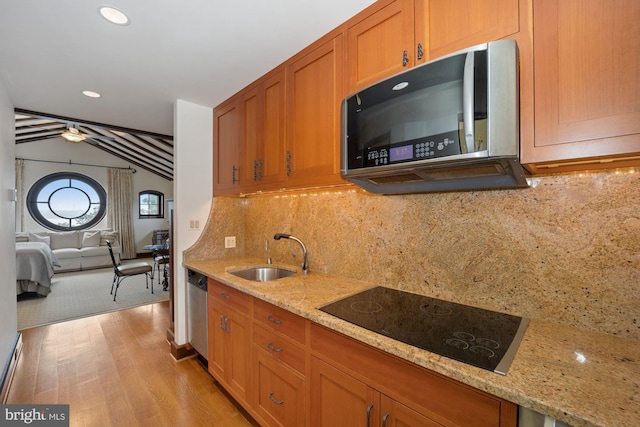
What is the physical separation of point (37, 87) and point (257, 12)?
2.08 meters

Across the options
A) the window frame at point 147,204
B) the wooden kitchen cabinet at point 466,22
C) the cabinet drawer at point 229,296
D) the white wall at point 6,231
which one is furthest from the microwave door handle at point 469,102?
the window frame at point 147,204

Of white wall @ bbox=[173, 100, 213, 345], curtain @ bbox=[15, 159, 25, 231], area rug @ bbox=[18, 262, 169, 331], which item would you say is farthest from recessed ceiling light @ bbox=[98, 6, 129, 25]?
curtain @ bbox=[15, 159, 25, 231]

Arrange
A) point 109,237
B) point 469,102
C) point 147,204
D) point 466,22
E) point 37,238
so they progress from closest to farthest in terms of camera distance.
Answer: point 469,102 → point 466,22 → point 37,238 → point 109,237 → point 147,204

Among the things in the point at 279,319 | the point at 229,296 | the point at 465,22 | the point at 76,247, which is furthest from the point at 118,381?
the point at 76,247

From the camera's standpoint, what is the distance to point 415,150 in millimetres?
1066

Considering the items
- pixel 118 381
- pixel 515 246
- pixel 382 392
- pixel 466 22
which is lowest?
pixel 118 381

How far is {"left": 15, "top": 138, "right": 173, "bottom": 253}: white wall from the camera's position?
6587 mm

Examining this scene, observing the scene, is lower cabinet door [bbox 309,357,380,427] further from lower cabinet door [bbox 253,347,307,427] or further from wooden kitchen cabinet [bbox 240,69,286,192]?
wooden kitchen cabinet [bbox 240,69,286,192]

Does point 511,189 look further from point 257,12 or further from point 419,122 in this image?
point 257,12

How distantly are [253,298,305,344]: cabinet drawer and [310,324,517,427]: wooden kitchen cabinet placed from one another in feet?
0.31

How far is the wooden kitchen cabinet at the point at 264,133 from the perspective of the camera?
1874 mm

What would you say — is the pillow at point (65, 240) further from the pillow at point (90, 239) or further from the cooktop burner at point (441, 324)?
the cooktop burner at point (441, 324)

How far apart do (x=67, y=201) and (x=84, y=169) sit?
3.04 feet

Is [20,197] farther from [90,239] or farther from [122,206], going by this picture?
[122,206]
